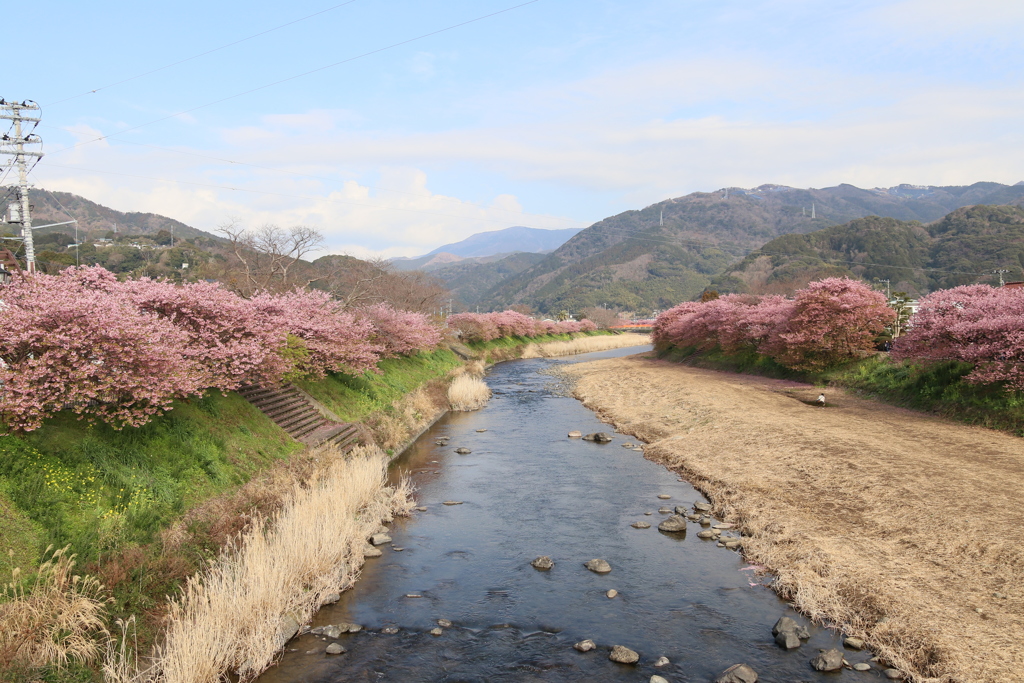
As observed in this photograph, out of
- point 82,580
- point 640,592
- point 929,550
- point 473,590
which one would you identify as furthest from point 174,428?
point 929,550

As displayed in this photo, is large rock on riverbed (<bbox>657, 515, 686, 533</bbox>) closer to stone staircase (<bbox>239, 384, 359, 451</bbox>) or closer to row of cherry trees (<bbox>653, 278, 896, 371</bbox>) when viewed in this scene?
stone staircase (<bbox>239, 384, 359, 451</bbox>)

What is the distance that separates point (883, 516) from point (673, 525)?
4665 millimetres

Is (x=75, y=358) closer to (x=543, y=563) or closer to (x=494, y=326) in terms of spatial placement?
(x=543, y=563)

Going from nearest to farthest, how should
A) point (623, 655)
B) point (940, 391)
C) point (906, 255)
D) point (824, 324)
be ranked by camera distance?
point (623, 655) → point (940, 391) → point (824, 324) → point (906, 255)

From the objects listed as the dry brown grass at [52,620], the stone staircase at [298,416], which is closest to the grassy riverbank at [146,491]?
the dry brown grass at [52,620]

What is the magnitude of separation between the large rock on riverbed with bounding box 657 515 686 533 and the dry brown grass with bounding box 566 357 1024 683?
4.76 ft

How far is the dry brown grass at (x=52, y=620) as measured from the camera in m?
7.28

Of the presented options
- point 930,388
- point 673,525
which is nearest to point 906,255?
point 930,388

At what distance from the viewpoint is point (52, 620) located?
7707 mm

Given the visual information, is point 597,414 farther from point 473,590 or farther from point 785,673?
point 785,673

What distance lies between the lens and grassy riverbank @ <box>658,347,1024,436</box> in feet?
63.6

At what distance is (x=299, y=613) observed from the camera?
34.1ft

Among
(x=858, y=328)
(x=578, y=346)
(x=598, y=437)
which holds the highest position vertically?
(x=858, y=328)

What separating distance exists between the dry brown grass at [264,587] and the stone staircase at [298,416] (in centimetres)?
478
